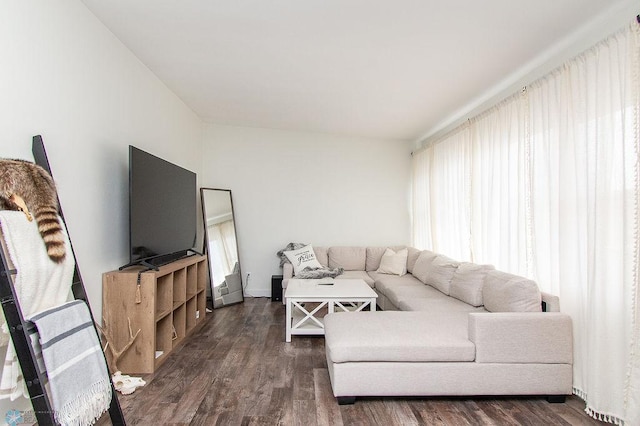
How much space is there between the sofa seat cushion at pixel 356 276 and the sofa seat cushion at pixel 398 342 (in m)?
1.97

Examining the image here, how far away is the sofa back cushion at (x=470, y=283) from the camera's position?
3.09 meters

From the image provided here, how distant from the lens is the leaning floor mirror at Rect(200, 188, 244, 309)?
4594mm

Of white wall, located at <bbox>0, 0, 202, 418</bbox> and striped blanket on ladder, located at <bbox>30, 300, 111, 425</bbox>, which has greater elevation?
white wall, located at <bbox>0, 0, 202, 418</bbox>

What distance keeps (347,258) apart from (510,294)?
9.08 ft

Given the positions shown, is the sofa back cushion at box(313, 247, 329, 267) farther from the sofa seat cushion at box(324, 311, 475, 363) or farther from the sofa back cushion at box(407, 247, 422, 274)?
the sofa seat cushion at box(324, 311, 475, 363)

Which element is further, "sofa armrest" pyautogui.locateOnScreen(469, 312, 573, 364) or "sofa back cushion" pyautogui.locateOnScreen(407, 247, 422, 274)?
"sofa back cushion" pyautogui.locateOnScreen(407, 247, 422, 274)

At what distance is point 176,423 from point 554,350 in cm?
245

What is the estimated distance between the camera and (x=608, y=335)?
207 centimetres

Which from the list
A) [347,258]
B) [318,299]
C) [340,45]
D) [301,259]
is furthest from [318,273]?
[340,45]

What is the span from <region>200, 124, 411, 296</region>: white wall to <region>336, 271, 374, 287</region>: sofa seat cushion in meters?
0.72

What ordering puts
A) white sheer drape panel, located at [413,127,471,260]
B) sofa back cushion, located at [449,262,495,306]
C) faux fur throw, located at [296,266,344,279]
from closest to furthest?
sofa back cushion, located at [449,262,495,306]
white sheer drape panel, located at [413,127,471,260]
faux fur throw, located at [296,266,344,279]

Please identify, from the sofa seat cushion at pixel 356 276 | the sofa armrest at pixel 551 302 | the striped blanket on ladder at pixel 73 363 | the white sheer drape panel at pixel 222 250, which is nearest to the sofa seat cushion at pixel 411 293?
the sofa seat cushion at pixel 356 276

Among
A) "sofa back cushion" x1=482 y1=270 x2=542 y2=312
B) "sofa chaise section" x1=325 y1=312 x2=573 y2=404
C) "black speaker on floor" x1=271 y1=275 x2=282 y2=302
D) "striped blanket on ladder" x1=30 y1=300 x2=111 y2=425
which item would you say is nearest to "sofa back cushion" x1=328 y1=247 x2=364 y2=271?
"black speaker on floor" x1=271 y1=275 x2=282 y2=302

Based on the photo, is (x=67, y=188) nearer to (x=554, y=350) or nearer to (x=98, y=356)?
(x=98, y=356)
